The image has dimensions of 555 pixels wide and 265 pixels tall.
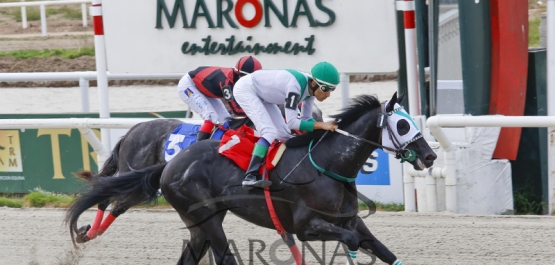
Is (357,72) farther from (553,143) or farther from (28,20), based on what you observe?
(28,20)

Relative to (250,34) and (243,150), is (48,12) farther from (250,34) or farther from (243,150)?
(243,150)

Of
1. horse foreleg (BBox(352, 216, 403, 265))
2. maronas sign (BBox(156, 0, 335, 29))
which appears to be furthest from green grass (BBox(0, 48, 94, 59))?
horse foreleg (BBox(352, 216, 403, 265))

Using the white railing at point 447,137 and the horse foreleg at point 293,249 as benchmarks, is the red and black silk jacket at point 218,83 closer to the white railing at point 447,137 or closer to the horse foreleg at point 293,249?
the horse foreleg at point 293,249

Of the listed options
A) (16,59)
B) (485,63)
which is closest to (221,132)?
(485,63)

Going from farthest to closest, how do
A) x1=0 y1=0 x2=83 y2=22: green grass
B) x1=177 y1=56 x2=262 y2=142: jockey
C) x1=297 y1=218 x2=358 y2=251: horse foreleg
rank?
x1=0 y1=0 x2=83 y2=22: green grass, x1=177 y1=56 x2=262 y2=142: jockey, x1=297 y1=218 x2=358 y2=251: horse foreleg

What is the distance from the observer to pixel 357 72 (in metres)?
7.70

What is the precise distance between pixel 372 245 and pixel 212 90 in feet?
6.65

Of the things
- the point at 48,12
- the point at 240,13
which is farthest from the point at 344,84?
the point at 48,12

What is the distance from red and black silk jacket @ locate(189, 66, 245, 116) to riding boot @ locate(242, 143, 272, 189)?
113 centimetres

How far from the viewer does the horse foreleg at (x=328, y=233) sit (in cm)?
497

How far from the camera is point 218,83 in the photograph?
6.55 metres

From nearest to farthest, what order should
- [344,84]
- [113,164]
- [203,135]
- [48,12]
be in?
[203,135] < [113,164] < [344,84] < [48,12]

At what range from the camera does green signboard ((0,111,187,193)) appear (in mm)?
8555

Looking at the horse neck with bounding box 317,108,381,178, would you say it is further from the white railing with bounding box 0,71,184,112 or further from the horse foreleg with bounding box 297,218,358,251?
the white railing with bounding box 0,71,184,112
